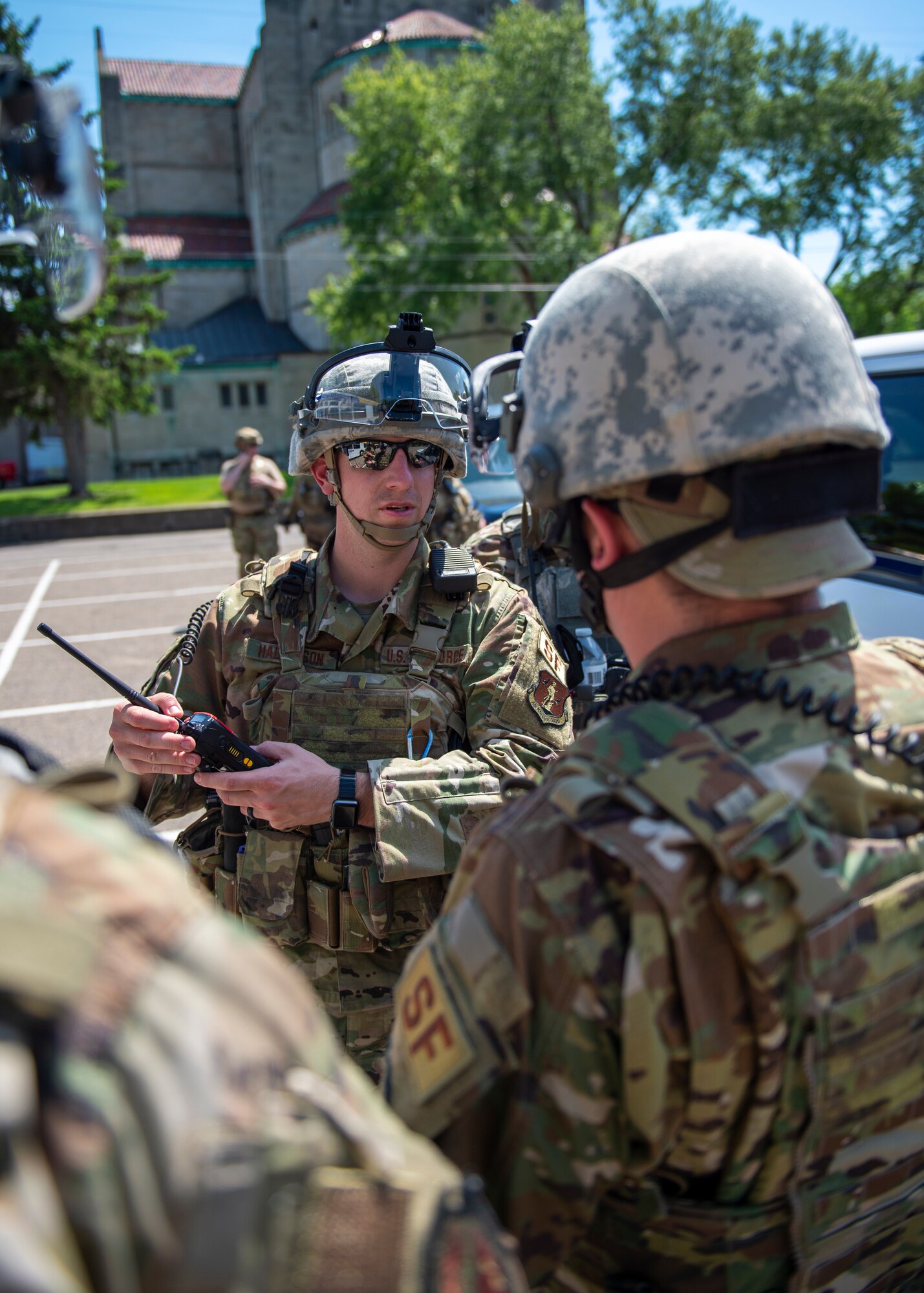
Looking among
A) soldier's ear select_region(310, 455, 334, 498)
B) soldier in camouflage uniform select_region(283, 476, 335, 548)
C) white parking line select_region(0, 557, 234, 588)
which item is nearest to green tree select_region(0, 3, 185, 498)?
white parking line select_region(0, 557, 234, 588)

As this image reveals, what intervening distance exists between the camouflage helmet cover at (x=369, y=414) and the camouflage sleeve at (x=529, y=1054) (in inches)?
62.8

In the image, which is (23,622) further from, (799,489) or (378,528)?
(799,489)

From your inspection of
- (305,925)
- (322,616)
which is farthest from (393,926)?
(322,616)

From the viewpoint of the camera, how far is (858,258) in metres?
26.9

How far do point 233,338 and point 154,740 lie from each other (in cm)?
3962

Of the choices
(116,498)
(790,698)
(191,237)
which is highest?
(191,237)

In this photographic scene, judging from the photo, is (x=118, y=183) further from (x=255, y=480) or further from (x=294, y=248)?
(x=294, y=248)

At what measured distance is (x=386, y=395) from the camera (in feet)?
8.23

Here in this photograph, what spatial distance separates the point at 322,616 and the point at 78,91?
120 centimetres

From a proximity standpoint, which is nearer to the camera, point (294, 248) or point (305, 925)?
point (305, 925)

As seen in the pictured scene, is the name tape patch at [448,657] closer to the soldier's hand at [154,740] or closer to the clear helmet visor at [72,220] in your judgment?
the soldier's hand at [154,740]

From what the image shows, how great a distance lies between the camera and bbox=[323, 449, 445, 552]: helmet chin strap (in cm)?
251

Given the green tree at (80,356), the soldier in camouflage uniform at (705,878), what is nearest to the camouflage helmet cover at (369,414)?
the soldier in camouflage uniform at (705,878)

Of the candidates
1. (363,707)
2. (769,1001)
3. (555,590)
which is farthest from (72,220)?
(555,590)
